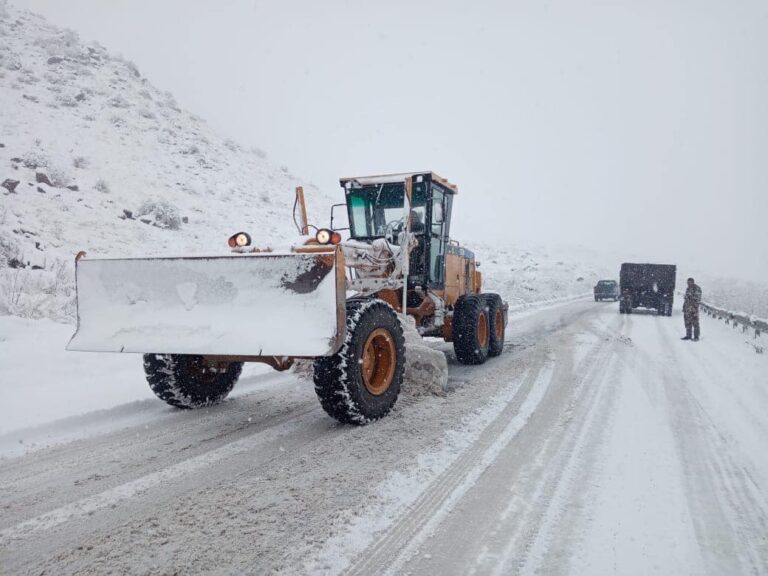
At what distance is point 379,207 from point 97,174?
18.6 m

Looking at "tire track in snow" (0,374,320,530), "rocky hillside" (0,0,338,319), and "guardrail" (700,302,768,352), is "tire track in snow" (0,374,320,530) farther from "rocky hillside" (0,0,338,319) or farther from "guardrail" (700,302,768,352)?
"guardrail" (700,302,768,352)

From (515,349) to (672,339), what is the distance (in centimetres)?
471

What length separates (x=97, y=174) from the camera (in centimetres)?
2041

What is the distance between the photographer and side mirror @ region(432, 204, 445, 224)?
6975mm

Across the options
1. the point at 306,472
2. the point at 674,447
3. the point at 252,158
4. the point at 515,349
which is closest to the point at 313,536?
the point at 306,472

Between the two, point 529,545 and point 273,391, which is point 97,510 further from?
point 273,391

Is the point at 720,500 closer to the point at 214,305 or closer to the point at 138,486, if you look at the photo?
the point at 138,486

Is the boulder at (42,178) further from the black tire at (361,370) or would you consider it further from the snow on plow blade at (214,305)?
the black tire at (361,370)

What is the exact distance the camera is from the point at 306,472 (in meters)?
3.19

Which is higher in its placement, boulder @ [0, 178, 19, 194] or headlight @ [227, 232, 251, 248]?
boulder @ [0, 178, 19, 194]

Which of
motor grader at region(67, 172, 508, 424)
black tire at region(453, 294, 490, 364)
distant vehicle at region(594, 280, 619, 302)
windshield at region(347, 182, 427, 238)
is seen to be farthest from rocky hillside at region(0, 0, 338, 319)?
distant vehicle at region(594, 280, 619, 302)

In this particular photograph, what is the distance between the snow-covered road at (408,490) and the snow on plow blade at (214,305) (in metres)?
0.78

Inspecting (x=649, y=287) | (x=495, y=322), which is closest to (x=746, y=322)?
(x=495, y=322)

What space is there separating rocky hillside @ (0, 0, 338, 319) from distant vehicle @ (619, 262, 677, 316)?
51.0 ft
